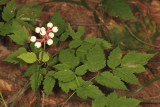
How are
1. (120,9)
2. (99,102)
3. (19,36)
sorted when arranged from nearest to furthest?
(99,102) < (19,36) < (120,9)

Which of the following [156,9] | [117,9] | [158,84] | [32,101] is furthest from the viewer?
[156,9]

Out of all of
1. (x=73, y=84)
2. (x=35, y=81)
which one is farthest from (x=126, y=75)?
(x=35, y=81)

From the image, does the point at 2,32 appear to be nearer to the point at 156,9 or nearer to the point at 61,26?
the point at 61,26

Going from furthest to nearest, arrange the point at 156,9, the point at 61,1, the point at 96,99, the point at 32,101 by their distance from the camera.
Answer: the point at 156,9 < the point at 61,1 < the point at 32,101 < the point at 96,99

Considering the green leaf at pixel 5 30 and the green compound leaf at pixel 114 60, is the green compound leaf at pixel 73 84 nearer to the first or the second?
the green compound leaf at pixel 114 60

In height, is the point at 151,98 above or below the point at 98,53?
below

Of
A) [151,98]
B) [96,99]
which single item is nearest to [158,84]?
[151,98]

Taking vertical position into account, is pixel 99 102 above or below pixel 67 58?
below

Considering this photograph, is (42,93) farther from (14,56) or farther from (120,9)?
(120,9)
